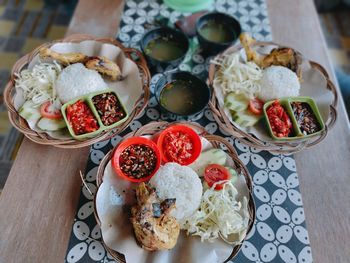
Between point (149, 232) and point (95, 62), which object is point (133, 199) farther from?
point (95, 62)

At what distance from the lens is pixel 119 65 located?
2.37 metres

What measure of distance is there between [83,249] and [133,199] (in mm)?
355

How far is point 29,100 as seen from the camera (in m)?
2.10

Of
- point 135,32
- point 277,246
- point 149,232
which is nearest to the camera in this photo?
point 149,232

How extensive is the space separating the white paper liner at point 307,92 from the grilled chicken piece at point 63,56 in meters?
0.93

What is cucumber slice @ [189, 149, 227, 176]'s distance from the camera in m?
1.92

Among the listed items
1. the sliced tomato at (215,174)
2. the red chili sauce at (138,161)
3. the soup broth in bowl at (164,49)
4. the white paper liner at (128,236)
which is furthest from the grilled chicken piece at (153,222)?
the soup broth in bowl at (164,49)

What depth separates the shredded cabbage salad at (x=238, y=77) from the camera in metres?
2.23

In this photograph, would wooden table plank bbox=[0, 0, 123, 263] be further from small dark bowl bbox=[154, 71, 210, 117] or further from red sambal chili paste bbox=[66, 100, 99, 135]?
small dark bowl bbox=[154, 71, 210, 117]

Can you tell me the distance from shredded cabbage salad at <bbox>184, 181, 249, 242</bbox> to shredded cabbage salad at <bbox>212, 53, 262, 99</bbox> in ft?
2.35

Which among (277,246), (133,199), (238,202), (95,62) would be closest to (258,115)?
(238,202)

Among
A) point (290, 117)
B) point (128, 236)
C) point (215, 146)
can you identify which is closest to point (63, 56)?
point (215, 146)

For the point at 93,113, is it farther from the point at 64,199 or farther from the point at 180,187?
the point at 180,187

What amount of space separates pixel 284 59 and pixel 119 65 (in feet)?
3.75
